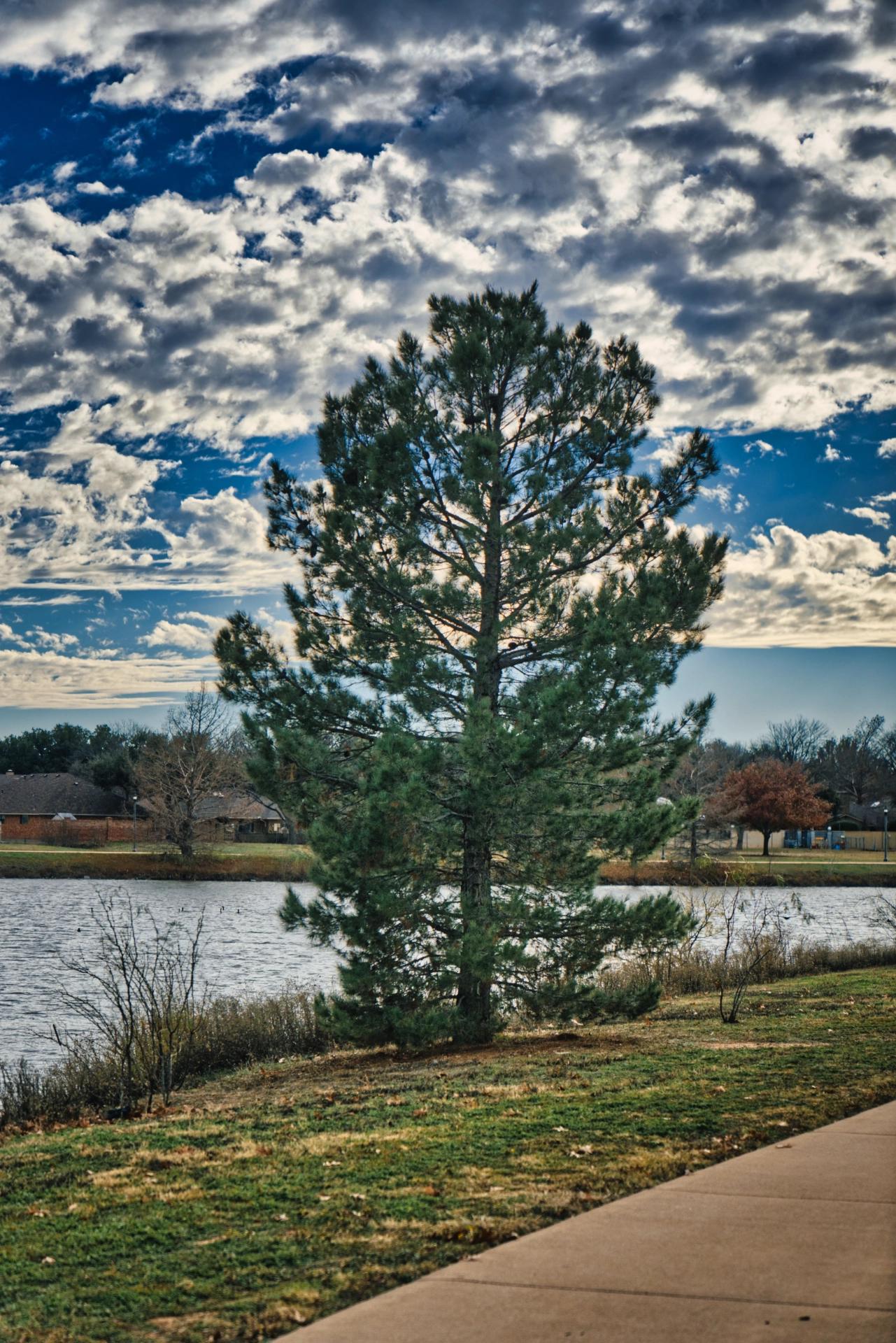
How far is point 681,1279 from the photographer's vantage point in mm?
4605

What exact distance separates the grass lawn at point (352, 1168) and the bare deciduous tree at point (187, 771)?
155 ft

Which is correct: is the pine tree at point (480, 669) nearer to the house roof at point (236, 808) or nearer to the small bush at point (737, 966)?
the small bush at point (737, 966)

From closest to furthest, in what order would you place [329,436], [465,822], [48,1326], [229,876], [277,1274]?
[48,1326]
[277,1274]
[465,822]
[329,436]
[229,876]

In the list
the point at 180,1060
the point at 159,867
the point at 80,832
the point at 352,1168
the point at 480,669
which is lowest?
the point at 159,867

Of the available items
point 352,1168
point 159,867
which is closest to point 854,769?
point 159,867

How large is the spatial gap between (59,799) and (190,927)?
177 ft

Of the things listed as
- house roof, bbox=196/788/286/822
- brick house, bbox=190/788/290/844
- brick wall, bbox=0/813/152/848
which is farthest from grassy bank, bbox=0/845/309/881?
house roof, bbox=196/788/286/822

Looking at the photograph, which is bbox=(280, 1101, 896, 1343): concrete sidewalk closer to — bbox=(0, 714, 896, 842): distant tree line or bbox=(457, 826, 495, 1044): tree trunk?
bbox=(457, 826, 495, 1044): tree trunk

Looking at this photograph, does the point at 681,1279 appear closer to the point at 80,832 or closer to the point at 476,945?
the point at 476,945

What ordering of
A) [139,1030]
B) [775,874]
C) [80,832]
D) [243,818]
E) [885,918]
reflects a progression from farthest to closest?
[243,818] → [80,832] → [775,874] → [885,918] → [139,1030]

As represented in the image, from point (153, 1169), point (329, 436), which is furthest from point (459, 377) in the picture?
point (153, 1169)

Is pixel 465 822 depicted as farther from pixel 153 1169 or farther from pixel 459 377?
pixel 153 1169

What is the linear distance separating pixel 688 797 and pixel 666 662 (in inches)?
72.6

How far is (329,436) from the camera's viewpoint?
1602 centimetres
